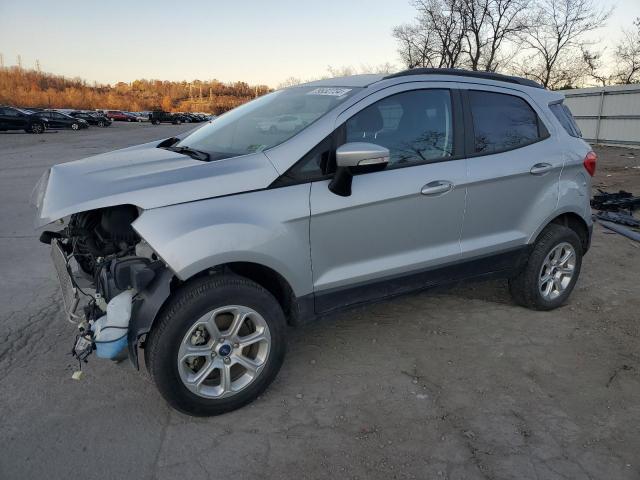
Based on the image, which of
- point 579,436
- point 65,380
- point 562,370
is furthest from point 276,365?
point 562,370

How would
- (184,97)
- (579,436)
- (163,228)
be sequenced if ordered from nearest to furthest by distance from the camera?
(163,228)
(579,436)
(184,97)

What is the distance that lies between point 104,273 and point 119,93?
13155 cm

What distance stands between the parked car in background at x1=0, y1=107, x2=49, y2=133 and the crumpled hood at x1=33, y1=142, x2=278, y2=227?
3107cm

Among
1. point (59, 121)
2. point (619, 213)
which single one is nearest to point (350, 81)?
point (619, 213)

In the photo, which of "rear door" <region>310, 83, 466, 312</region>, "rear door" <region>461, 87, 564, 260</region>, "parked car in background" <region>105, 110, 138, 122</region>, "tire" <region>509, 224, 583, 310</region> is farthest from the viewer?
"parked car in background" <region>105, 110, 138, 122</region>

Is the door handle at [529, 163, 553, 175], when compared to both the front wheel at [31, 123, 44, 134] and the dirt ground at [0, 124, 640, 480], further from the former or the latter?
the front wheel at [31, 123, 44, 134]

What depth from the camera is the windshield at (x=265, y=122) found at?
3098 millimetres

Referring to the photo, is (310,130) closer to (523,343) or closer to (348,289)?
(348,289)

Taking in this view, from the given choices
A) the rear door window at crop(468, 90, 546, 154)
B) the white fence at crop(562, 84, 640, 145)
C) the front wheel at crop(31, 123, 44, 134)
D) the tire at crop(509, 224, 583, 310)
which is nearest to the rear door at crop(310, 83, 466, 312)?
the rear door window at crop(468, 90, 546, 154)

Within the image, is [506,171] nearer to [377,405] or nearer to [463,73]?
[463,73]

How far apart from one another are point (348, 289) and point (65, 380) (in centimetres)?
187

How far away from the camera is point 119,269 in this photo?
2607 mm

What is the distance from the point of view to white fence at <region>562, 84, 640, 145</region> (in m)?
19.1

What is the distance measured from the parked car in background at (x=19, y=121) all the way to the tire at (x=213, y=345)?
31.9 metres
